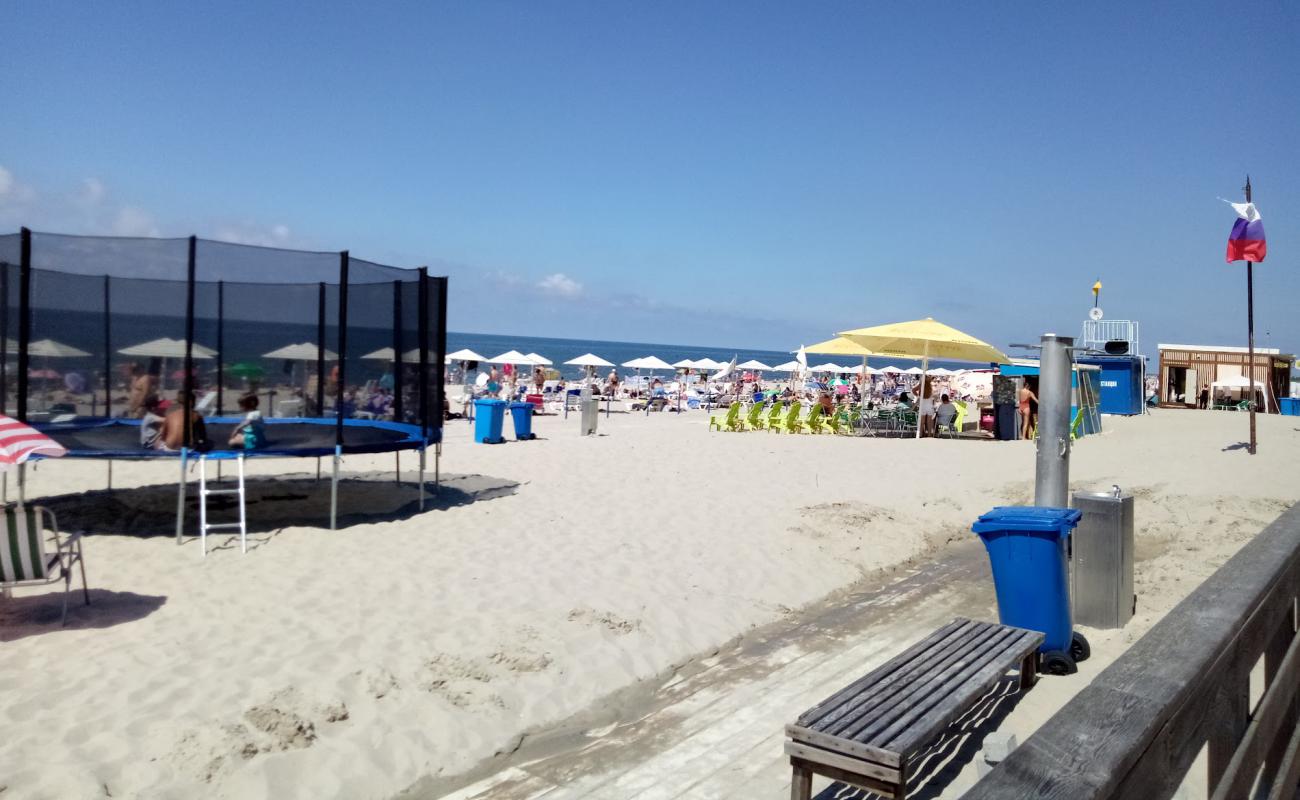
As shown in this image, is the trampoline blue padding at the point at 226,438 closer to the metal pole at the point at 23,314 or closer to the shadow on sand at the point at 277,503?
the metal pole at the point at 23,314

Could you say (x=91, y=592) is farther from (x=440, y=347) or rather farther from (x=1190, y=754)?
(x=1190, y=754)

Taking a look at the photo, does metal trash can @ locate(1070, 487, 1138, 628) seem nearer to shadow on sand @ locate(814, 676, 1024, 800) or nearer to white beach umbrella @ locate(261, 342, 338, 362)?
shadow on sand @ locate(814, 676, 1024, 800)

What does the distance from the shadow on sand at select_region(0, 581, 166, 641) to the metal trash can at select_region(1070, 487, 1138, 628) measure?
20.4 ft

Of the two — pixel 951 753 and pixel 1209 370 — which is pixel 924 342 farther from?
pixel 1209 370

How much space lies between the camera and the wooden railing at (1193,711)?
100 cm

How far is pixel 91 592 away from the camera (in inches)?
246

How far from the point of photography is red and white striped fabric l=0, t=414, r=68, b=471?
541 centimetres

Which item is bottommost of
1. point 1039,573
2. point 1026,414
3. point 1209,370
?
point 1039,573

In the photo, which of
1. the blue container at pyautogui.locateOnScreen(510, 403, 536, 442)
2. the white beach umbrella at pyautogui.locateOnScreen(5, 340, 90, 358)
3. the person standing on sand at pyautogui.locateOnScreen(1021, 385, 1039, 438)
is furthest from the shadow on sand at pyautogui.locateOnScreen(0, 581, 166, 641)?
the person standing on sand at pyautogui.locateOnScreen(1021, 385, 1039, 438)

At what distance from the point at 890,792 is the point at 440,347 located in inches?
315

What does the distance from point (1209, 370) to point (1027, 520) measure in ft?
104

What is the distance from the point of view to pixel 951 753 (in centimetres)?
416

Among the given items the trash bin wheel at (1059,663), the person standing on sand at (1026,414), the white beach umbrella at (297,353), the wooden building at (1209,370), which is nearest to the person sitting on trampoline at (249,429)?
the white beach umbrella at (297,353)

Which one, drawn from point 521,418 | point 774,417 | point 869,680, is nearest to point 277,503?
point 521,418
